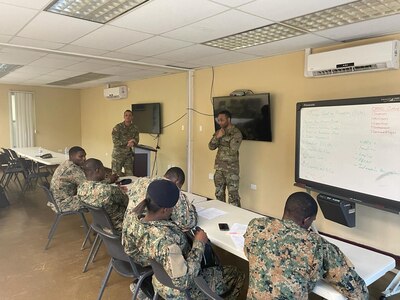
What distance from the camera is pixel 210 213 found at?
2.52 meters

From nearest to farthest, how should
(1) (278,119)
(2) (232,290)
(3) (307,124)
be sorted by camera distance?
1. (2) (232,290)
2. (3) (307,124)
3. (1) (278,119)

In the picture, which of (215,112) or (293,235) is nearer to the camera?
(293,235)

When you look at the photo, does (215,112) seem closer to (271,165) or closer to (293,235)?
(271,165)

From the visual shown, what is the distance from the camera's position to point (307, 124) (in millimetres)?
3480

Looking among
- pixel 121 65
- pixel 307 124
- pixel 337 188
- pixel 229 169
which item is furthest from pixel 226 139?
pixel 121 65

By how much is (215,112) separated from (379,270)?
3626 mm

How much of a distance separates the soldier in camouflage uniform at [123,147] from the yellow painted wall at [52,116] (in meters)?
4.45

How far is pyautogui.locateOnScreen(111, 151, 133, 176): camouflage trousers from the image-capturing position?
5.54 m

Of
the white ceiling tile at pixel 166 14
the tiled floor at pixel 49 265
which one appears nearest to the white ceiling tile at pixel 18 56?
the white ceiling tile at pixel 166 14

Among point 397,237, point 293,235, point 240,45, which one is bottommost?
point 397,237

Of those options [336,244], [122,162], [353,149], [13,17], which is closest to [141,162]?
[122,162]

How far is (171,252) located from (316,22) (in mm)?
2430

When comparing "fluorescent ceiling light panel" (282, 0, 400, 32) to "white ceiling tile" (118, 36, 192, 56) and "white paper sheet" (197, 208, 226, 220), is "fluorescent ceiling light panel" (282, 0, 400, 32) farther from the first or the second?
"white paper sheet" (197, 208, 226, 220)

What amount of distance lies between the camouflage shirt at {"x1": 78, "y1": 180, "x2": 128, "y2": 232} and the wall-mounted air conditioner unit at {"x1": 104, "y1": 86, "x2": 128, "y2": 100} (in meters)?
5.05
